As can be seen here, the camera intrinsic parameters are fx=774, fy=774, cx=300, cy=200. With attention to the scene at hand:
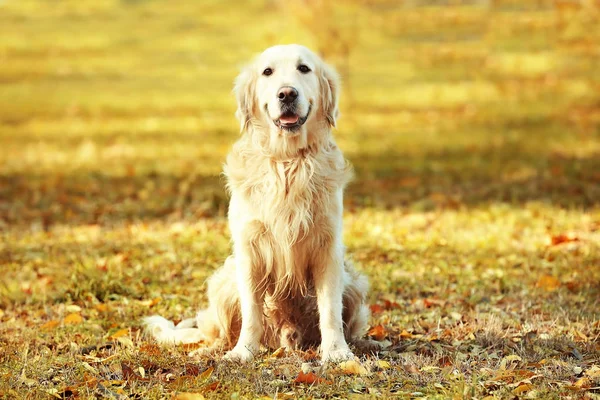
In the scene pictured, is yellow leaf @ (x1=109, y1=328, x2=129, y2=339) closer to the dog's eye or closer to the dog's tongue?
the dog's tongue

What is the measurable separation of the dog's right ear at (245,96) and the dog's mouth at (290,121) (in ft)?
1.03

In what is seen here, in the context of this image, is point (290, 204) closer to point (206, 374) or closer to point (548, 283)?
point (206, 374)

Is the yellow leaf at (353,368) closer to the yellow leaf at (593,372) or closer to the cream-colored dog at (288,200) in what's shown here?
the cream-colored dog at (288,200)

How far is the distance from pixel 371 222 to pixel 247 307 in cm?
374

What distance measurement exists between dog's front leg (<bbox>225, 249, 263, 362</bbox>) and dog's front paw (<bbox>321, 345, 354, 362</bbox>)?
0.40m

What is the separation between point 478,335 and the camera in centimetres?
455

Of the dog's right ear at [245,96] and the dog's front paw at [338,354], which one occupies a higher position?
the dog's right ear at [245,96]

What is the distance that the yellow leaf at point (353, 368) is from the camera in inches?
148

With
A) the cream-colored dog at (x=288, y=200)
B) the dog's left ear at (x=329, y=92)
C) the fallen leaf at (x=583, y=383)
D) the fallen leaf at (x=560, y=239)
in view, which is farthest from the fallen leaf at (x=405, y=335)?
the fallen leaf at (x=560, y=239)

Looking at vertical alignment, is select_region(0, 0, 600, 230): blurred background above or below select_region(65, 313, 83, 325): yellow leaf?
above

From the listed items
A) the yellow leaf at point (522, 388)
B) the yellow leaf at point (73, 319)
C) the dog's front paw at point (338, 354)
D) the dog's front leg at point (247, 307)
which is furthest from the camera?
the yellow leaf at point (73, 319)

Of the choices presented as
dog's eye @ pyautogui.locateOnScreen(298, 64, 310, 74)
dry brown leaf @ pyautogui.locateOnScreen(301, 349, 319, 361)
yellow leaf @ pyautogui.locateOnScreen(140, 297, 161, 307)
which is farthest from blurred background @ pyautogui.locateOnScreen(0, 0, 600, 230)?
dog's eye @ pyautogui.locateOnScreen(298, 64, 310, 74)

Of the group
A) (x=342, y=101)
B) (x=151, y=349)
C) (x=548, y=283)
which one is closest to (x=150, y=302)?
(x=151, y=349)

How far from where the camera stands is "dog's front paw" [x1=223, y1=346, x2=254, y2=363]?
13.5 ft
